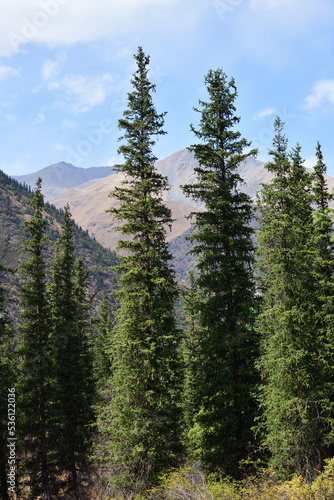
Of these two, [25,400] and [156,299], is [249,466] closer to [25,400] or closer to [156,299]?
[156,299]

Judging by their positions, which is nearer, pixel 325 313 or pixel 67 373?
pixel 325 313

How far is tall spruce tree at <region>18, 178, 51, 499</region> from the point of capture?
18.6m

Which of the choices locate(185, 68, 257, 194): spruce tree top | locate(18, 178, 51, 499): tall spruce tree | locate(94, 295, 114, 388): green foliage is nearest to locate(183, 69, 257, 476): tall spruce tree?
locate(185, 68, 257, 194): spruce tree top

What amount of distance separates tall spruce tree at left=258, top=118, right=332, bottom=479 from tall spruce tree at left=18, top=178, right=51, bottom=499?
488 inches

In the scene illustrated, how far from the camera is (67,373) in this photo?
20828mm

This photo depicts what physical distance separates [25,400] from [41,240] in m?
9.28

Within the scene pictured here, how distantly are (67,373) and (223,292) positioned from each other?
1253 centimetres

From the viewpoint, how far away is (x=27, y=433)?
18984 millimetres

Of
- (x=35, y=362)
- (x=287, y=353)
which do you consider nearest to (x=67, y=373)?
(x=35, y=362)

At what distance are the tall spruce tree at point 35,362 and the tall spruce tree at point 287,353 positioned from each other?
1239cm

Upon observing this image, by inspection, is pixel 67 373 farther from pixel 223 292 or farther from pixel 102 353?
pixel 102 353

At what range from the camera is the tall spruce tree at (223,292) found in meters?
12.8

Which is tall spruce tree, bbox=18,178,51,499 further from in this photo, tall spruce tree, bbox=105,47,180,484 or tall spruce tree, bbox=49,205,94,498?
tall spruce tree, bbox=105,47,180,484

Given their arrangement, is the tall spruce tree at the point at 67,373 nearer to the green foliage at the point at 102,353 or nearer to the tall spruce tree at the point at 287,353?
the tall spruce tree at the point at 287,353
